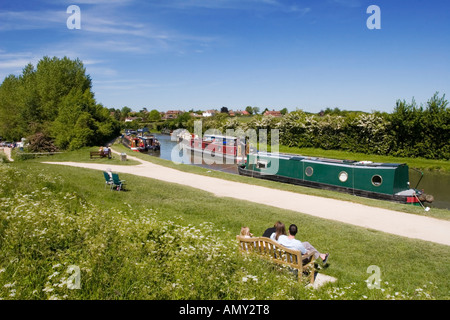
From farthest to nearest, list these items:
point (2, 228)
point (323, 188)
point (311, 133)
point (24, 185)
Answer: point (311, 133) < point (323, 188) < point (24, 185) < point (2, 228)

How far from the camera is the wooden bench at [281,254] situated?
5629mm

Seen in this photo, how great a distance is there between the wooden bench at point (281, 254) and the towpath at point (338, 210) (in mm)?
5341

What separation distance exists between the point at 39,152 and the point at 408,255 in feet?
113

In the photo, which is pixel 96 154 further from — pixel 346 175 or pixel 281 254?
pixel 281 254

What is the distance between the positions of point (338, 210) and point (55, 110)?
3718cm

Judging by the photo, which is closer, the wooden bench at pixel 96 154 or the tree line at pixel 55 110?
the wooden bench at pixel 96 154

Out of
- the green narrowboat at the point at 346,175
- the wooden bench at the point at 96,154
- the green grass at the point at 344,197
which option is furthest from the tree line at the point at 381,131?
the wooden bench at the point at 96,154

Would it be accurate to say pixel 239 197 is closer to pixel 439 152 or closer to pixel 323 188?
pixel 323 188

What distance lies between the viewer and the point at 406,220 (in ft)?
37.5

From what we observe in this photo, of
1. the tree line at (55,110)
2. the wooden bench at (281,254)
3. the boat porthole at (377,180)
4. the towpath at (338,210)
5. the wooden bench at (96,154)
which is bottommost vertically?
the towpath at (338,210)

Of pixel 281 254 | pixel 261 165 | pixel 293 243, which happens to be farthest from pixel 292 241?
pixel 261 165

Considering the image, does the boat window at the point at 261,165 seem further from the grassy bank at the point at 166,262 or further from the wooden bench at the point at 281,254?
the wooden bench at the point at 281,254

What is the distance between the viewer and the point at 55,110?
39906 millimetres
